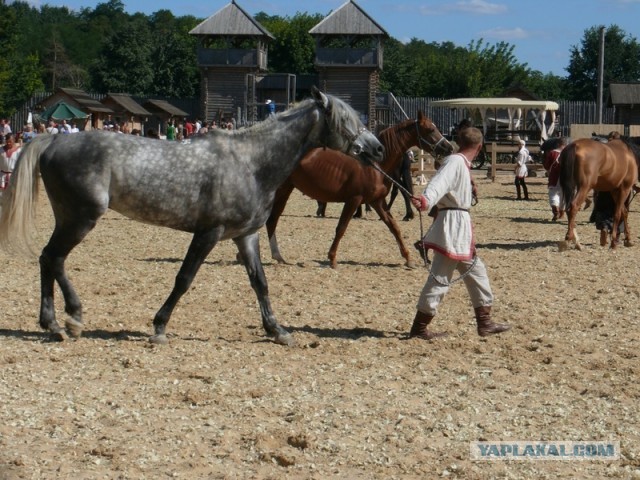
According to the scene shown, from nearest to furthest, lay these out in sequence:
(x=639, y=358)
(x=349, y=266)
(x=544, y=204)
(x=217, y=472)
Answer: (x=217, y=472) < (x=639, y=358) < (x=349, y=266) < (x=544, y=204)

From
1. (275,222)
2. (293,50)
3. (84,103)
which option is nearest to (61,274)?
(275,222)

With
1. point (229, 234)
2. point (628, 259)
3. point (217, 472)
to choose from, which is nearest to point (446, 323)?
point (229, 234)

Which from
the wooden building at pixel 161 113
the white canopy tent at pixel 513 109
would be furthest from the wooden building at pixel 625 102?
the wooden building at pixel 161 113

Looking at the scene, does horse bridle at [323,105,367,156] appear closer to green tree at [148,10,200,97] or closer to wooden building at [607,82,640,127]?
wooden building at [607,82,640,127]

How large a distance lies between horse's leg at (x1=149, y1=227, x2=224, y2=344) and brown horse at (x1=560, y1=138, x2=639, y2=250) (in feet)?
26.4

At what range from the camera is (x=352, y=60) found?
6297 cm

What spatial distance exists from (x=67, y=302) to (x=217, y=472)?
11.0 feet

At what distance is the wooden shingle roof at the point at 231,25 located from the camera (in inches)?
2586

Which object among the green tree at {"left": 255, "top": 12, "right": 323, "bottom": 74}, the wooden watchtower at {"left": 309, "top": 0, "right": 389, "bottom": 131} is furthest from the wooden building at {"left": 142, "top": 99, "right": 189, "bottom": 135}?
the green tree at {"left": 255, "top": 12, "right": 323, "bottom": 74}

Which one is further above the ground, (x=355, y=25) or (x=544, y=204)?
(x=355, y=25)

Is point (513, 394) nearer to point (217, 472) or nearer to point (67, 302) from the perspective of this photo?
point (217, 472)

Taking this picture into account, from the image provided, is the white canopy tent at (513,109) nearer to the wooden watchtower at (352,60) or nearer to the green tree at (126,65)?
the wooden watchtower at (352,60)

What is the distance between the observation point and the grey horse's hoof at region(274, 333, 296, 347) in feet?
27.1

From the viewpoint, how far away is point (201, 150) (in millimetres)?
8086
